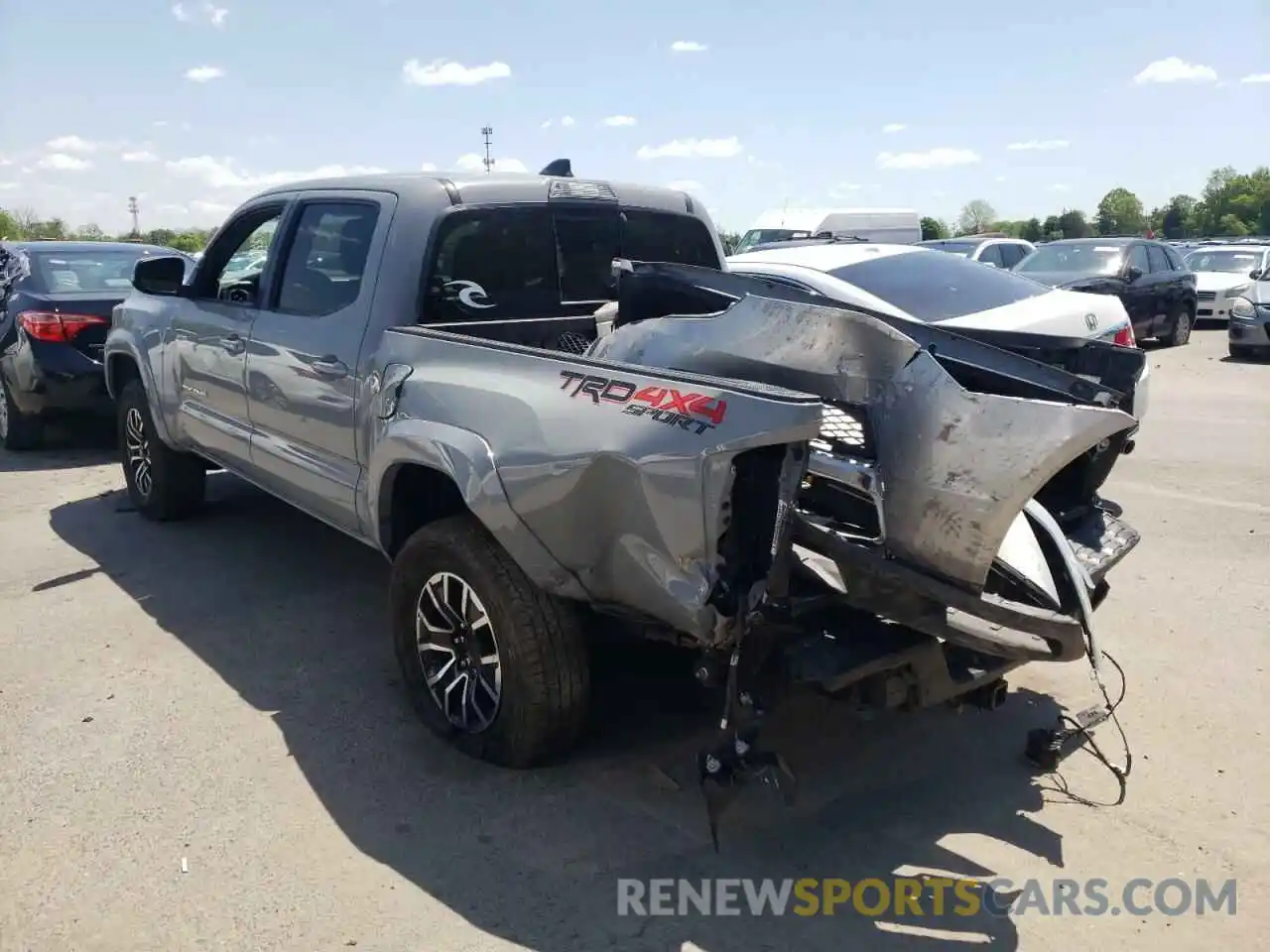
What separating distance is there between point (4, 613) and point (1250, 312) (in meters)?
14.4

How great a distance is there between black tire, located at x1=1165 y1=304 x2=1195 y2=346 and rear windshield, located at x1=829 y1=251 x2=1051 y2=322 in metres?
9.03

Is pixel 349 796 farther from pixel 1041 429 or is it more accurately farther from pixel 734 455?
pixel 1041 429

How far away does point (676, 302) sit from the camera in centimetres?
425

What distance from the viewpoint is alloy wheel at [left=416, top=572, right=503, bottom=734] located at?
3.60m

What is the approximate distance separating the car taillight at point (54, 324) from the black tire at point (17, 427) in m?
0.68

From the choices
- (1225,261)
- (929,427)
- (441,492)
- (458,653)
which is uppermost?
(1225,261)

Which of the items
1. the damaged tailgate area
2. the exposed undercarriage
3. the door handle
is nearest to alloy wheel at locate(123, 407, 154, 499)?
the door handle

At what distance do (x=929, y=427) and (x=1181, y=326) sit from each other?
15417mm

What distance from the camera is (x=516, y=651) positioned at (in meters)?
3.39

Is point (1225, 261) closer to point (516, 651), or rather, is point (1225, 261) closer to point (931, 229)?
point (931, 229)

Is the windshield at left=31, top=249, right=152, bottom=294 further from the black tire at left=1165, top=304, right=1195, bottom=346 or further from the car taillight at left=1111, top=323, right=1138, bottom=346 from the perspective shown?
the black tire at left=1165, top=304, right=1195, bottom=346

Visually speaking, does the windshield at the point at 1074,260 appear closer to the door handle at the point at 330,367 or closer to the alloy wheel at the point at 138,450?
the alloy wheel at the point at 138,450

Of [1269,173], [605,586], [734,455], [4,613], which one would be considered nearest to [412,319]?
[605,586]

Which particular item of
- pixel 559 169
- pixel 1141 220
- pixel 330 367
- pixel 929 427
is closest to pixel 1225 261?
pixel 559 169
